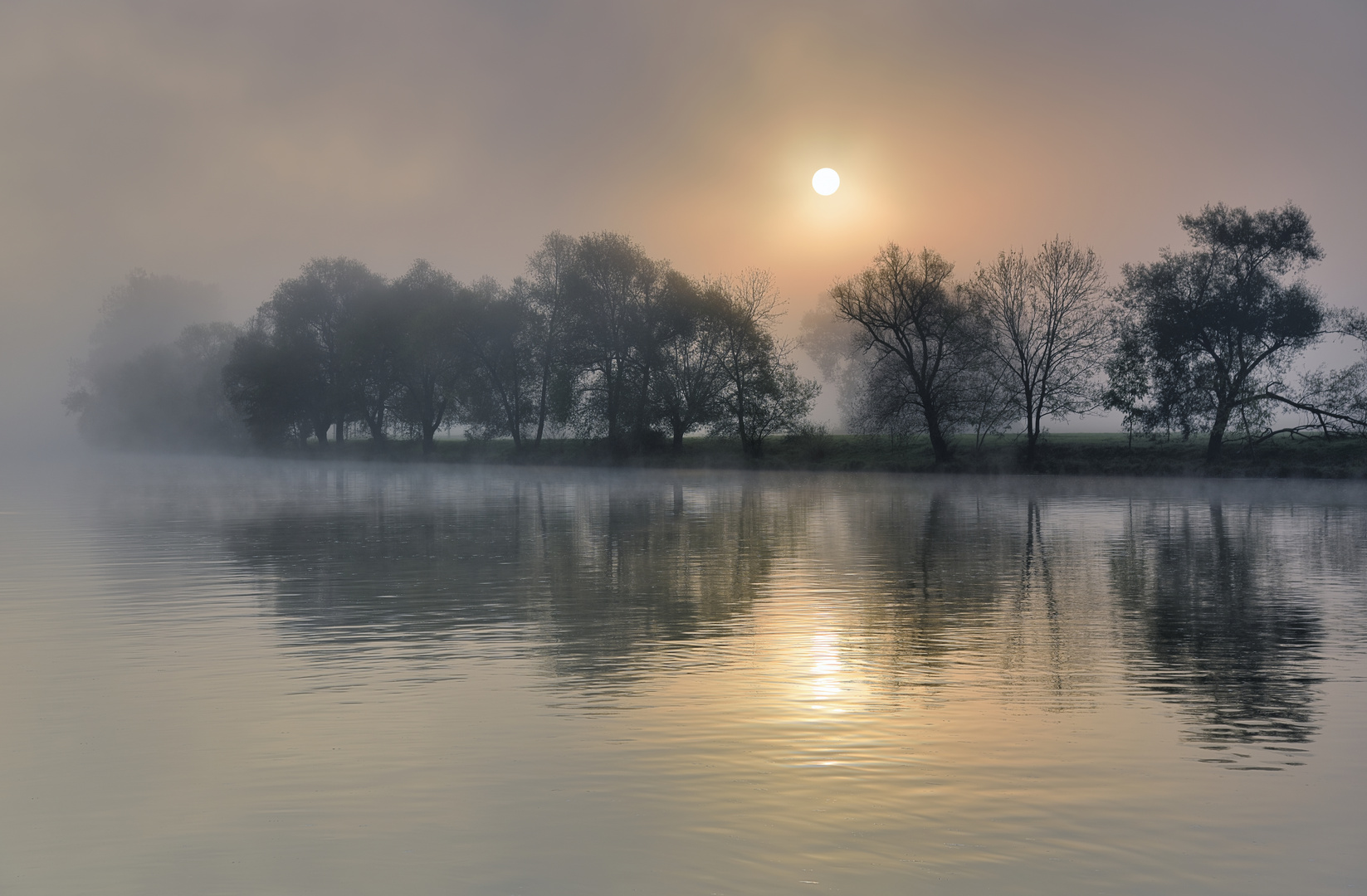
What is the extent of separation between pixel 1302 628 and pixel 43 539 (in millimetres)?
29413

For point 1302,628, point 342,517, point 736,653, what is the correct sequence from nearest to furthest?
point 736,653 → point 1302,628 → point 342,517

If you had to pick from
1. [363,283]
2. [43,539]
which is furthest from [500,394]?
[43,539]

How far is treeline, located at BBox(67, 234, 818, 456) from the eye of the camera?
293ft

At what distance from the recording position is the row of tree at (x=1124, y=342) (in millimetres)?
65562

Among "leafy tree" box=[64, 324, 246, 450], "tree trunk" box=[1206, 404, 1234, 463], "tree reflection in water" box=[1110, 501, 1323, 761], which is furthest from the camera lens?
"leafy tree" box=[64, 324, 246, 450]

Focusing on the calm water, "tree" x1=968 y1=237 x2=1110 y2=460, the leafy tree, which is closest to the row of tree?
"tree" x1=968 y1=237 x2=1110 y2=460

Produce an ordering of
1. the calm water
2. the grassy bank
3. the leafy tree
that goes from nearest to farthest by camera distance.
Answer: the calm water
the grassy bank
the leafy tree

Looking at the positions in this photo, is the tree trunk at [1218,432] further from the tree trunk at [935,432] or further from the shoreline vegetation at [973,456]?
the tree trunk at [935,432]

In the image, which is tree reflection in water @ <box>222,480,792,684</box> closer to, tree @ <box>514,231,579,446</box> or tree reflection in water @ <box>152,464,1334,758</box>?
tree reflection in water @ <box>152,464,1334,758</box>

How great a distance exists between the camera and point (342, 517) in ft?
132

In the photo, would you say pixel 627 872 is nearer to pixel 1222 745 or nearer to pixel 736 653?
pixel 1222 745

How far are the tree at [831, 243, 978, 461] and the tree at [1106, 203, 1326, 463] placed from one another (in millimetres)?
10727

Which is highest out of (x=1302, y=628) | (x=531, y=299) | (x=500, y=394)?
(x=531, y=299)

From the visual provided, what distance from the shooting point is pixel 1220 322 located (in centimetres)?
6656
